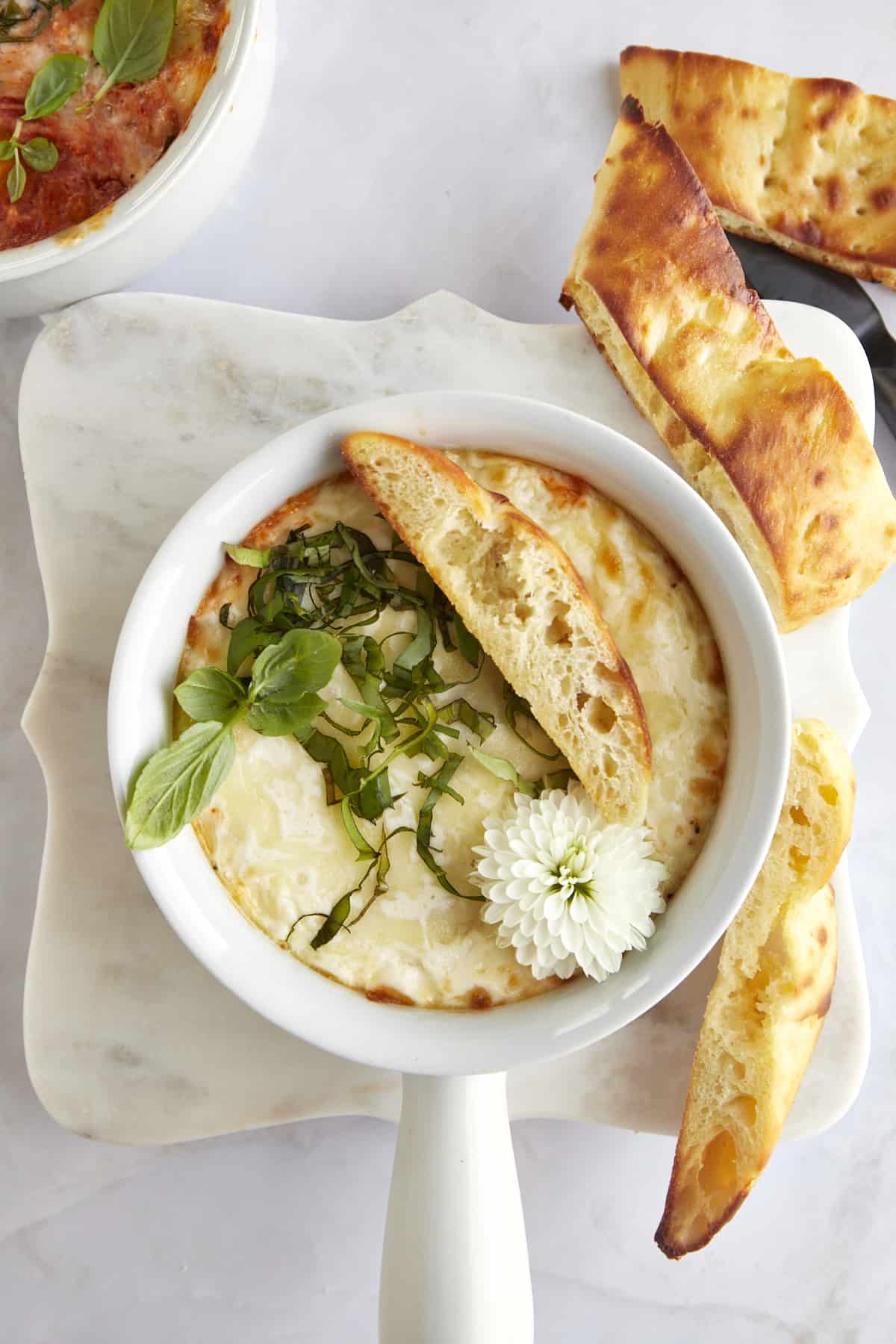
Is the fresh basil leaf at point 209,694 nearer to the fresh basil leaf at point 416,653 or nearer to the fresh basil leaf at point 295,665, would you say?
the fresh basil leaf at point 295,665

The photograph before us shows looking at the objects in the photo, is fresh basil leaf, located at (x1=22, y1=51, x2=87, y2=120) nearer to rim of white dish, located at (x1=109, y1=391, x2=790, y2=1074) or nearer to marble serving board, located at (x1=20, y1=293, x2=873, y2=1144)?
marble serving board, located at (x1=20, y1=293, x2=873, y2=1144)

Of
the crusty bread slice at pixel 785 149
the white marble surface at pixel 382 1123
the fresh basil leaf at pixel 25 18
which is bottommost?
the white marble surface at pixel 382 1123

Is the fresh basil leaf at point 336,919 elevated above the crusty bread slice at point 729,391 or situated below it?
below

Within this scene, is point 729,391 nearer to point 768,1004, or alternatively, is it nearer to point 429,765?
point 429,765

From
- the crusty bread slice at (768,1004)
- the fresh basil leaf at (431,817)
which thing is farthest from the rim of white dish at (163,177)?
the crusty bread slice at (768,1004)

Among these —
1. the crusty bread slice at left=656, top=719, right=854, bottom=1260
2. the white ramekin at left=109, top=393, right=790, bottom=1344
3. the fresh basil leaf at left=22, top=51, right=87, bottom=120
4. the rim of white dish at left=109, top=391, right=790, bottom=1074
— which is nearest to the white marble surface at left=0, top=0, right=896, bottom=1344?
the crusty bread slice at left=656, top=719, right=854, bottom=1260

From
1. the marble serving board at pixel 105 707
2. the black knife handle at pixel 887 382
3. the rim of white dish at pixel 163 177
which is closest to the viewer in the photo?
the rim of white dish at pixel 163 177
